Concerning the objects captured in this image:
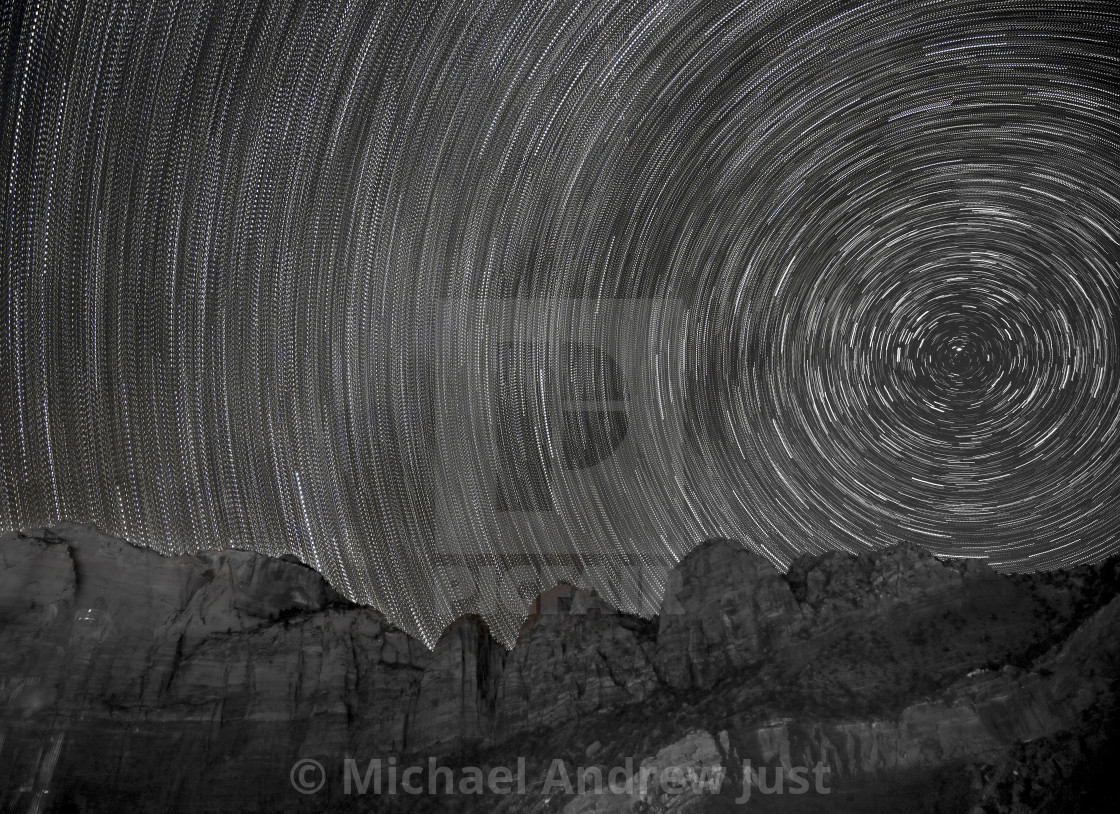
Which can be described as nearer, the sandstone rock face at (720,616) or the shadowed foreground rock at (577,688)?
the shadowed foreground rock at (577,688)

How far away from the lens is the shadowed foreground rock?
740 centimetres

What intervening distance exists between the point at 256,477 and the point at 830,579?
6.90 metres

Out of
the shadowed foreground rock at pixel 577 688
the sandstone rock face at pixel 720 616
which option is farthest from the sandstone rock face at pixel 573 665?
the sandstone rock face at pixel 720 616

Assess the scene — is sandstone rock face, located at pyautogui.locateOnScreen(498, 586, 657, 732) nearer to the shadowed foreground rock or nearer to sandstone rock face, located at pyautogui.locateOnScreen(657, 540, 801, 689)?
the shadowed foreground rock

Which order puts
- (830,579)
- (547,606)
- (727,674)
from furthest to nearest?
(547,606) → (830,579) → (727,674)

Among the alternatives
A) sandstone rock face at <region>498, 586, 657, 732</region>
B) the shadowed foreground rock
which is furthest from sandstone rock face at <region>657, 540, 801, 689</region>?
sandstone rock face at <region>498, 586, 657, 732</region>

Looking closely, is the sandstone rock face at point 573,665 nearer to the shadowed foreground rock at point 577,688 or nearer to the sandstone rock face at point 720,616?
the shadowed foreground rock at point 577,688

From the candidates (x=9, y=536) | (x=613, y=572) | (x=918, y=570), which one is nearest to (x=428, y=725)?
(x=613, y=572)

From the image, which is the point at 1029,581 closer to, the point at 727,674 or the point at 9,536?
the point at 727,674

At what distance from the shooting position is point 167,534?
29.2 feet

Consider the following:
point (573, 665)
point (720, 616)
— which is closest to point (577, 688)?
point (573, 665)

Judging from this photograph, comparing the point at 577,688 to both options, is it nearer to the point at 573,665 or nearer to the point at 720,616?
the point at 573,665

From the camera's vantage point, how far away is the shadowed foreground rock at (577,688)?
7.40m

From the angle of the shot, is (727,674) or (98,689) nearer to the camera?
(98,689)
